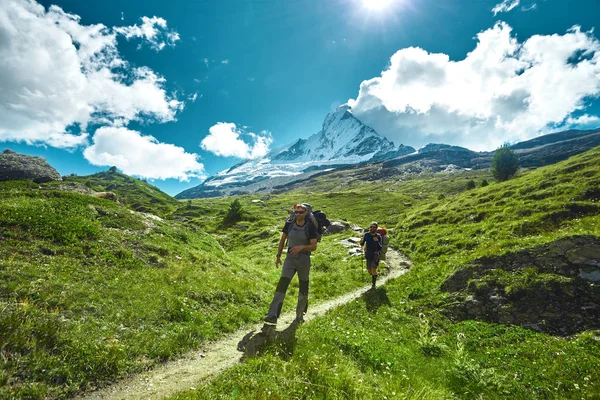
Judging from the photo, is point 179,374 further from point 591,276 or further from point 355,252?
point 355,252

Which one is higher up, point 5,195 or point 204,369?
point 5,195

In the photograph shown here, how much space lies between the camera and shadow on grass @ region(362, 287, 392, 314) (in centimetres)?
1381

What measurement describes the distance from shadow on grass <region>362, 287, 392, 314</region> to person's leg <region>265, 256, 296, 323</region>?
5001 mm

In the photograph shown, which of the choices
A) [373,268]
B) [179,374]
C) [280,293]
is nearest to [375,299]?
[373,268]

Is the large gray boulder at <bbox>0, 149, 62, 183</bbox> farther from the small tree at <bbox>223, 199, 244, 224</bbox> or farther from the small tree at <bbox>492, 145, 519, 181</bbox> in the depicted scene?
the small tree at <bbox>492, 145, 519, 181</bbox>

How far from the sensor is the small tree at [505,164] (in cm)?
8719

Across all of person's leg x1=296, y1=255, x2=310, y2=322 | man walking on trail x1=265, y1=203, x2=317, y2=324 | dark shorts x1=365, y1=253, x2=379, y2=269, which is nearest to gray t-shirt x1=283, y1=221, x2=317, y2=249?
man walking on trail x1=265, y1=203, x2=317, y2=324

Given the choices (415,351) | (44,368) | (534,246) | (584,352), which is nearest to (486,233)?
(534,246)

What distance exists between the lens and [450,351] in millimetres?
9141

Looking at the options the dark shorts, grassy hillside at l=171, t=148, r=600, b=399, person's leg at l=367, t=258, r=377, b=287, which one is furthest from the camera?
the dark shorts

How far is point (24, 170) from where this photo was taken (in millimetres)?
51969

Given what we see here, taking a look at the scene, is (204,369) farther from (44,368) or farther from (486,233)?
(486,233)

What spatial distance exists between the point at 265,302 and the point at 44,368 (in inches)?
360

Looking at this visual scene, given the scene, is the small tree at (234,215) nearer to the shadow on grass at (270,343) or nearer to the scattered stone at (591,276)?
the shadow on grass at (270,343)
